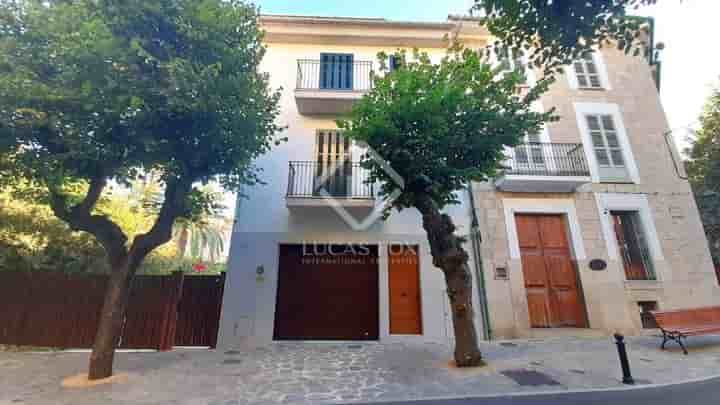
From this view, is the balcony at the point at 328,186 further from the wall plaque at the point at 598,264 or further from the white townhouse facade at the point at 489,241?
the wall plaque at the point at 598,264

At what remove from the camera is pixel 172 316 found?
7.10 m

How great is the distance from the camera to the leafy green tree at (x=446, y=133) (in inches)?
215

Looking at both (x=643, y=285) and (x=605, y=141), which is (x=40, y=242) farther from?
A: (x=605, y=141)

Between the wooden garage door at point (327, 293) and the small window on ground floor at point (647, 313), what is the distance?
705cm

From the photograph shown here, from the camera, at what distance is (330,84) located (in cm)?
945

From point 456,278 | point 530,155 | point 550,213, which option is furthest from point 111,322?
point 530,155

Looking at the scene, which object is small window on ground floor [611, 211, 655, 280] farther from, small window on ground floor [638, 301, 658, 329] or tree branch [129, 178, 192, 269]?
tree branch [129, 178, 192, 269]

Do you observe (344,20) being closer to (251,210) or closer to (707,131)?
(251,210)

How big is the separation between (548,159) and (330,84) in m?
7.09

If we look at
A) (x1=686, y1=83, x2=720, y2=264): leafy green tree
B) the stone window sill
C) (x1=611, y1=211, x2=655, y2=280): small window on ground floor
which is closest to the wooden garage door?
the stone window sill

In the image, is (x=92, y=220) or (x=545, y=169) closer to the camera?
(x=92, y=220)

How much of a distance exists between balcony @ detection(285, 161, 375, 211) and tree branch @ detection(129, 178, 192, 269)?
2.53 meters

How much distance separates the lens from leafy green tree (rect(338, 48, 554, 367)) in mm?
5453

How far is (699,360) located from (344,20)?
12.1 metres
